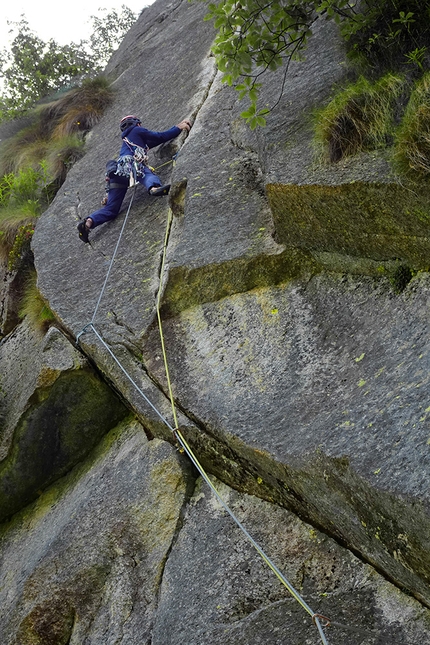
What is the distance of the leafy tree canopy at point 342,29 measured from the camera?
5777mm

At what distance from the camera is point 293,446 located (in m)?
4.78

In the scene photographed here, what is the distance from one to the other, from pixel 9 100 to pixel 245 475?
44.1ft

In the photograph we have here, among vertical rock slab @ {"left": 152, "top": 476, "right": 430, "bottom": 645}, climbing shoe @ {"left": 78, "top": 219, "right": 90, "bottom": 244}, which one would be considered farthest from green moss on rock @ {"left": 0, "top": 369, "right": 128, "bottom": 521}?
climbing shoe @ {"left": 78, "top": 219, "right": 90, "bottom": 244}

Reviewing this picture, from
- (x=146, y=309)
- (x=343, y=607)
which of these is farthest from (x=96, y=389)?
(x=343, y=607)

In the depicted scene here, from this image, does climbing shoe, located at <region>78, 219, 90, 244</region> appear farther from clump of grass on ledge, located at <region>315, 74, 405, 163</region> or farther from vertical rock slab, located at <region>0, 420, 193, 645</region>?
→ clump of grass on ledge, located at <region>315, 74, 405, 163</region>

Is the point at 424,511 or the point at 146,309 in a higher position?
the point at 146,309

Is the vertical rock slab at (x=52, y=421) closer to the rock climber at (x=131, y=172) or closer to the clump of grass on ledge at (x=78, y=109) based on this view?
the rock climber at (x=131, y=172)

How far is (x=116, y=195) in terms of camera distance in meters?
9.19

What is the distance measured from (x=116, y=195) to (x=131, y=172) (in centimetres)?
39

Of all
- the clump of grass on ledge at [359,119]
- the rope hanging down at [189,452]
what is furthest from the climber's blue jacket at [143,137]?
the clump of grass on ledge at [359,119]

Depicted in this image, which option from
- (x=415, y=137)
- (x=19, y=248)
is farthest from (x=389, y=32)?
(x=19, y=248)

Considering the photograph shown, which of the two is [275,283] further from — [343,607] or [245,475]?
[343,607]

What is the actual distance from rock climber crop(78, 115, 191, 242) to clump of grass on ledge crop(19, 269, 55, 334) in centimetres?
107

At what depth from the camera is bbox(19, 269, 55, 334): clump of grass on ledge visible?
8.31 m
